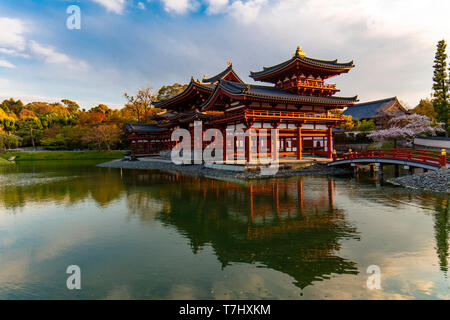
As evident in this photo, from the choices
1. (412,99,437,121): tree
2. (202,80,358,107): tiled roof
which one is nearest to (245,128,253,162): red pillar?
(202,80,358,107): tiled roof

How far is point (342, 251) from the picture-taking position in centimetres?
679

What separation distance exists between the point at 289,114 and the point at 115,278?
68.1 ft

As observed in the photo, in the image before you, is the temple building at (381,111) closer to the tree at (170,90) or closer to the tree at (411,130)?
the tree at (411,130)

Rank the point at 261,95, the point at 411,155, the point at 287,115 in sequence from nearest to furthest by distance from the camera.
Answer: the point at 411,155 < the point at 261,95 < the point at 287,115

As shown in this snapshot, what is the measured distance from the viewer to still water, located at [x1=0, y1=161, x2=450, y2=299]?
5.22 metres

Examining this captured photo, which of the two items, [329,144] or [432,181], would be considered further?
[329,144]

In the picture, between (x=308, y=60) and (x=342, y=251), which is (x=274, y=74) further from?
(x=342, y=251)

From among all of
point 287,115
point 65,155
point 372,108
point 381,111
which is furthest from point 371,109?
point 65,155

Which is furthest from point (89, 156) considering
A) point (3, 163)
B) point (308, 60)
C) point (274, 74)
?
point (308, 60)

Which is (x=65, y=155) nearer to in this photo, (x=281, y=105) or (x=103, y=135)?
(x=103, y=135)

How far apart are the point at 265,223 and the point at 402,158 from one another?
1510 cm

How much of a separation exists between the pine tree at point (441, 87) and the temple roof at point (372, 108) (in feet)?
26.6

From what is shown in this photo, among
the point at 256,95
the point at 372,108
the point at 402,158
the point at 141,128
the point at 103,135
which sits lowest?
the point at 402,158

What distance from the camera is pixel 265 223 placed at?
930 centimetres
